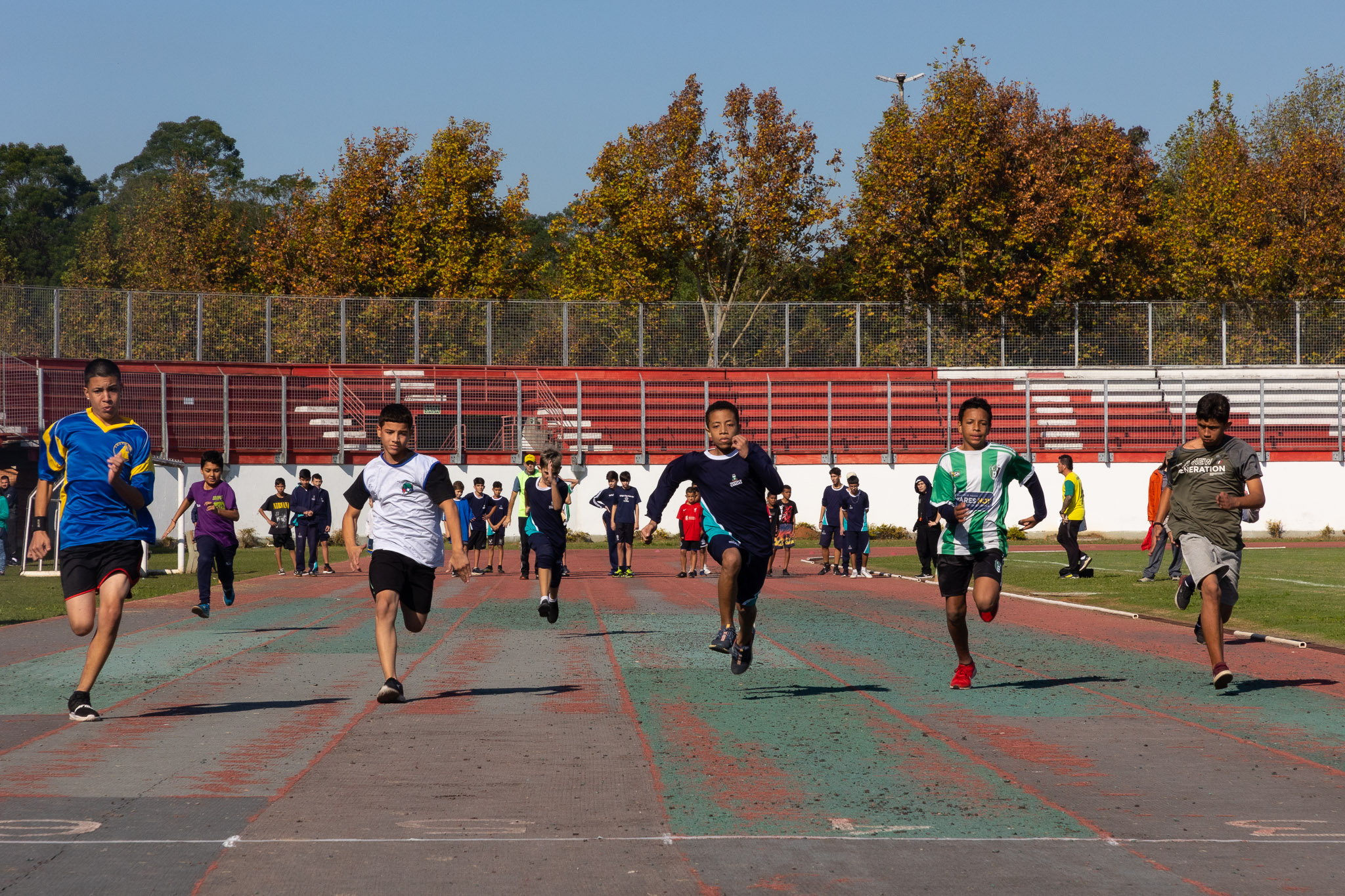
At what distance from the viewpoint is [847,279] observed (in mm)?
51375

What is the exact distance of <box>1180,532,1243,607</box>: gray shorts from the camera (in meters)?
9.06

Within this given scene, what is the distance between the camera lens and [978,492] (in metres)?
9.14

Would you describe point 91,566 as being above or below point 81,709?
above

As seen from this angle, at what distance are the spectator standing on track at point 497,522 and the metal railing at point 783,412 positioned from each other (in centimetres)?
1017

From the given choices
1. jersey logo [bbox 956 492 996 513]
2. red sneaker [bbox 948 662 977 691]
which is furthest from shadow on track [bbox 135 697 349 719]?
jersey logo [bbox 956 492 996 513]

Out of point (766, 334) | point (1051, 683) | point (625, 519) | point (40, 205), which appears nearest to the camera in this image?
point (1051, 683)

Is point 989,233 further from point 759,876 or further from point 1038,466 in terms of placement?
point 759,876

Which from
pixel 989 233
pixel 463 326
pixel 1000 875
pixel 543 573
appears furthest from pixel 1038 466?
pixel 1000 875

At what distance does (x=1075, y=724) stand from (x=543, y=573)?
7632 mm

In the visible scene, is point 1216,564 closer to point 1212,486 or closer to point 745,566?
point 1212,486

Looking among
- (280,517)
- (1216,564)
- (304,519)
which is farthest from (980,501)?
(280,517)

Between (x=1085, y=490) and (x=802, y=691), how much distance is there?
111 feet

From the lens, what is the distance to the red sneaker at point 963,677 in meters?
9.23

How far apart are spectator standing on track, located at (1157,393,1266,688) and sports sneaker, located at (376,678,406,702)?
547 centimetres
